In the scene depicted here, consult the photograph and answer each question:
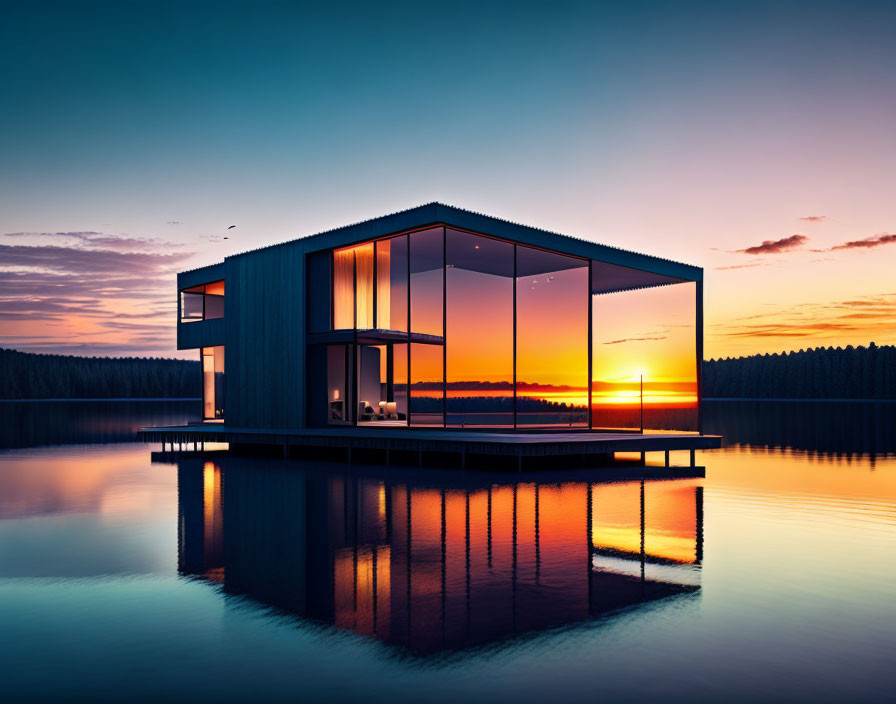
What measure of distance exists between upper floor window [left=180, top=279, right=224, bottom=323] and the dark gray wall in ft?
14.2

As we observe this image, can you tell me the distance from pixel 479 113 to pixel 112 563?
642 inches

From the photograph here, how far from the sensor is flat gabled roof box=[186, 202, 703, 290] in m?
16.9

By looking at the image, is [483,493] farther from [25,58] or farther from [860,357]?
[860,357]

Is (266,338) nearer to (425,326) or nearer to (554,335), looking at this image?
(425,326)

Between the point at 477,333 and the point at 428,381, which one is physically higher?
the point at 477,333

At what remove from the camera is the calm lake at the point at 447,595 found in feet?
13.9

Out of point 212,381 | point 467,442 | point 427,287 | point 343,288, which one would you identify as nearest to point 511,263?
point 427,287

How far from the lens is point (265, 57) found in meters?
18.8

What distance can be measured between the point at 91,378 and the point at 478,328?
13569 cm

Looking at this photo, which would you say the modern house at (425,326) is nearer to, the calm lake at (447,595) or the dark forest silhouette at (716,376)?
the calm lake at (447,595)

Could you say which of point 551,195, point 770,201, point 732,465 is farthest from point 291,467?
point 770,201

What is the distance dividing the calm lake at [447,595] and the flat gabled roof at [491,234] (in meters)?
6.87

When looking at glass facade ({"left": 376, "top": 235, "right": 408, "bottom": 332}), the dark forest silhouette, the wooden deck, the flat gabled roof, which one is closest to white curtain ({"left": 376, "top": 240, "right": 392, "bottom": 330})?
glass facade ({"left": 376, "top": 235, "right": 408, "bottom": 332})

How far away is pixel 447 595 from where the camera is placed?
605 cm
